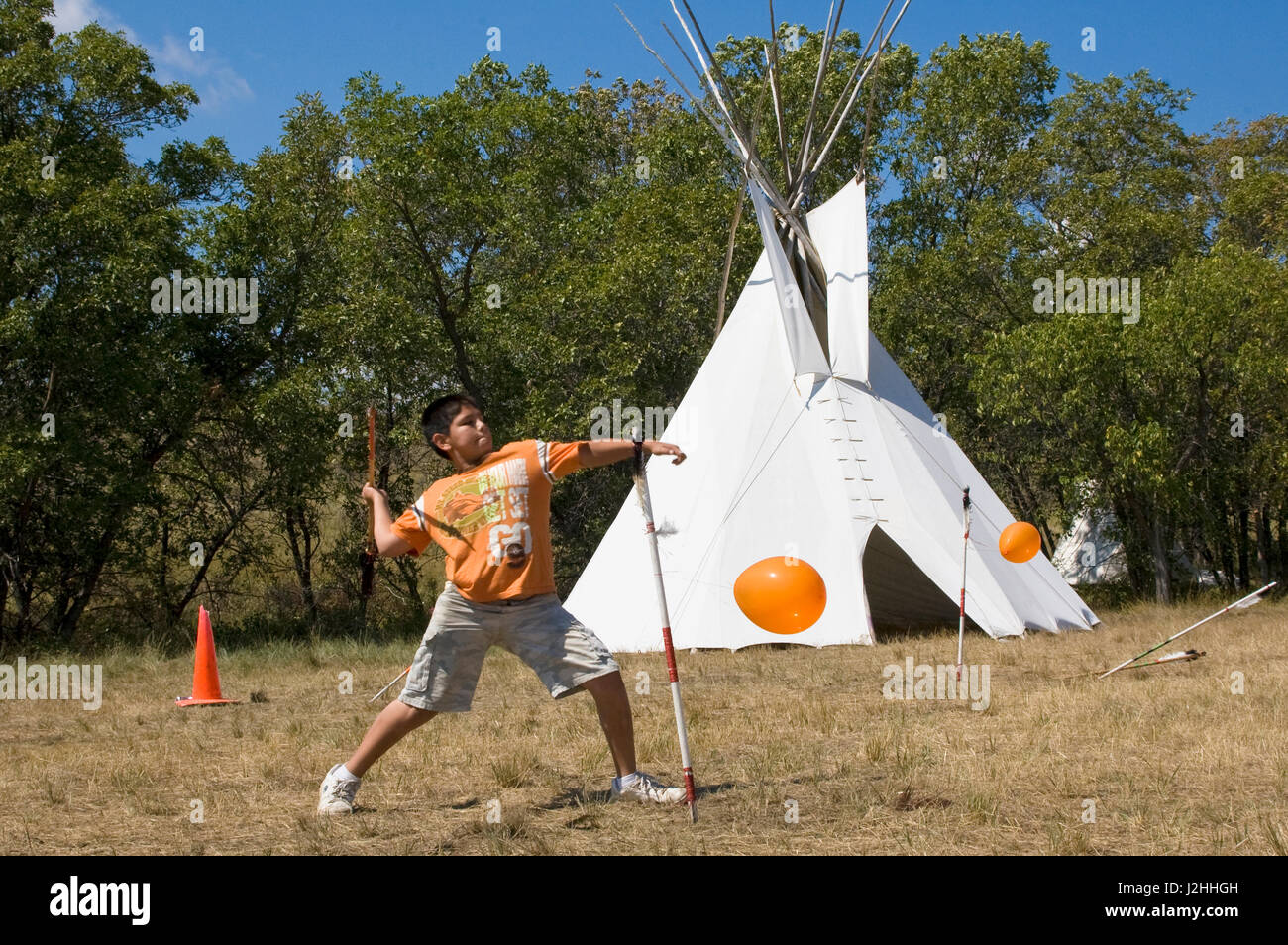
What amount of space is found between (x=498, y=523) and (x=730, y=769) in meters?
1.76

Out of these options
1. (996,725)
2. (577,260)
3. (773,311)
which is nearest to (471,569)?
(996,725)

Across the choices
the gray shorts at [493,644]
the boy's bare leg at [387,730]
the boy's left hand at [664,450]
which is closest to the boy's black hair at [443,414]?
the gray shorts at [493,644]

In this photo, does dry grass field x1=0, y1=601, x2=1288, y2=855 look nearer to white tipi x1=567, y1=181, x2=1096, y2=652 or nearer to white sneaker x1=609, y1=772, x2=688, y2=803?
white sneaker x1=609, y1=772, x2=688, y2=803

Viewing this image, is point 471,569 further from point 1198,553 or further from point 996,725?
point 1198,553

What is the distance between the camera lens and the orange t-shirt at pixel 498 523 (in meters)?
4.99

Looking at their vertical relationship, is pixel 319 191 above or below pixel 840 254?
above

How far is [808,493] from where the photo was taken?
12258mm

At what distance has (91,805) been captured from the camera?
18.0 ft

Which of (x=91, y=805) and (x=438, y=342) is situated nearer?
(x=91, y=805)

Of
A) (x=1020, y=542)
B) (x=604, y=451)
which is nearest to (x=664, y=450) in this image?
(x=604, y=451)

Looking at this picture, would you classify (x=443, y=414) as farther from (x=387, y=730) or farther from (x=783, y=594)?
(x=783, y=594)

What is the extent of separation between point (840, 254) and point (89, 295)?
306 inches
